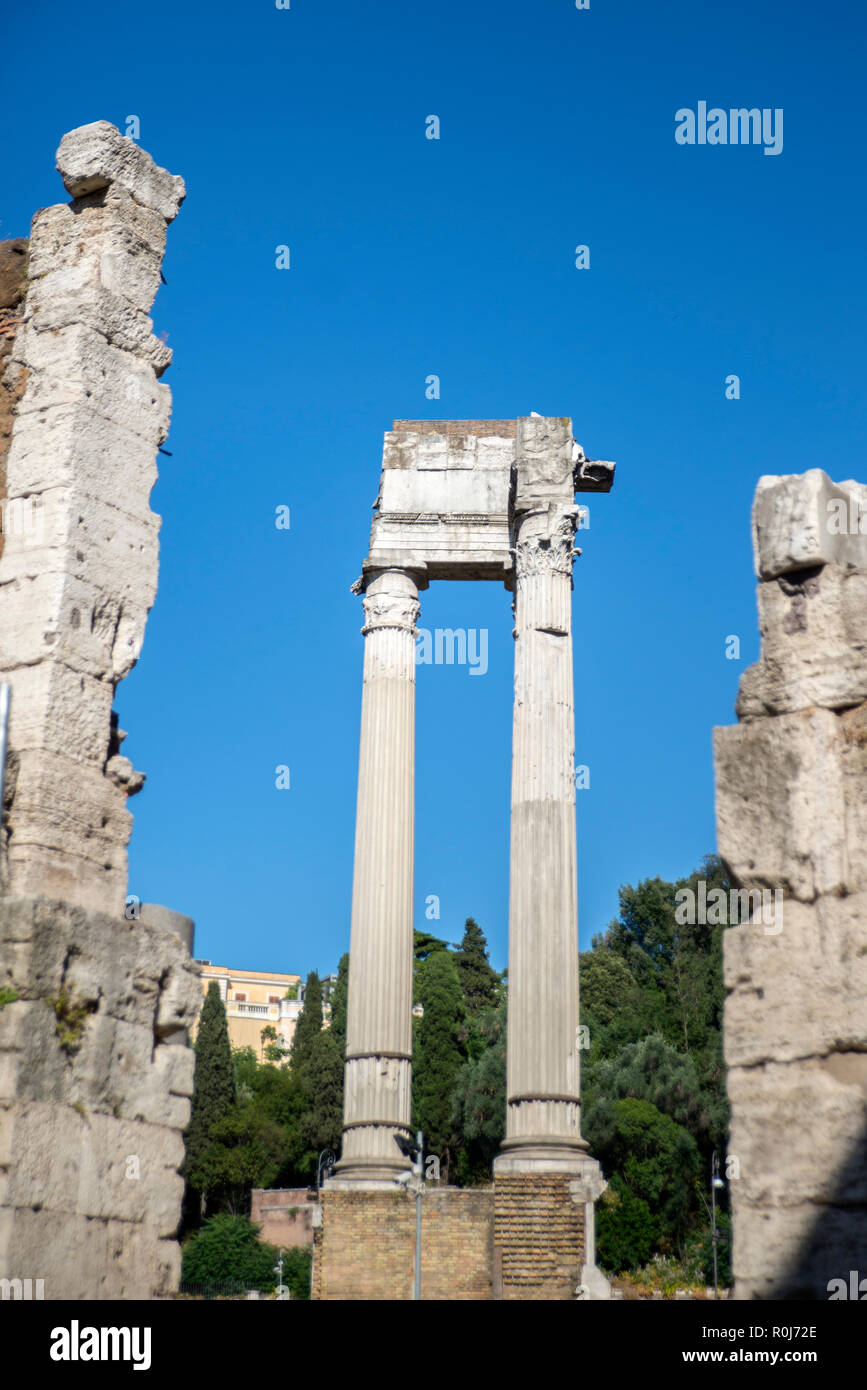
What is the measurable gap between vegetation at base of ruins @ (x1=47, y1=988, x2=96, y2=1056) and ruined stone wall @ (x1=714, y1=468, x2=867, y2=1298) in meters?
2.74

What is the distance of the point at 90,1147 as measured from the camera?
6582 mm

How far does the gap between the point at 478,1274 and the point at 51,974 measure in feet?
46.5

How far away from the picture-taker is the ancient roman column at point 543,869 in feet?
65.5

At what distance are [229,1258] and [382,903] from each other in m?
26.9

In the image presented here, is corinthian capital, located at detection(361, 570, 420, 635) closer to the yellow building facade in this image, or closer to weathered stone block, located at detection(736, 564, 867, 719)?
weathered stone block, located at detection(736, 564, 867, 719)

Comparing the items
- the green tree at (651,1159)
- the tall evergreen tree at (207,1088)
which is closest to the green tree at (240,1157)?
the tall evergreen tree at (207,1088)

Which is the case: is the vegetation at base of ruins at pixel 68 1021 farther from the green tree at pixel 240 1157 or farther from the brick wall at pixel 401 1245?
the green tree at pixel 240 1157

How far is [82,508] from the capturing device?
24.6 ft

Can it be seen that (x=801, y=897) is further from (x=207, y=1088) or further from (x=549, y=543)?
(x=207, y=1088)

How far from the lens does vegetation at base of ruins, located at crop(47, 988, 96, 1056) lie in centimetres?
654

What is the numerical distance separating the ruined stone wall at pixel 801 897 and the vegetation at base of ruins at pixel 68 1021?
8.99ft

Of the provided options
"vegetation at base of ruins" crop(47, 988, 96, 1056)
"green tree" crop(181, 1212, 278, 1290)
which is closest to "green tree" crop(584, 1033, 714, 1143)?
"green tree" crop(181, 1212, 278, 1290)
